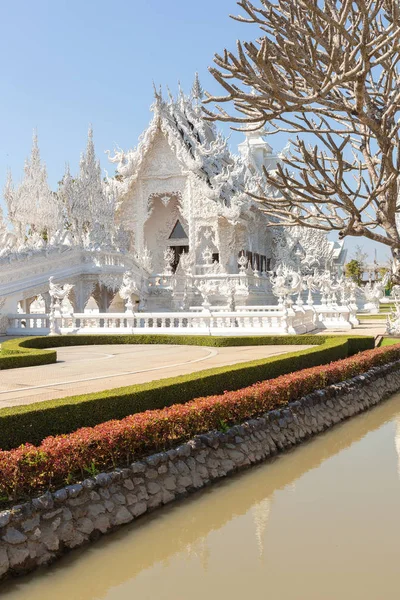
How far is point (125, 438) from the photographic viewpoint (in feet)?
19.4

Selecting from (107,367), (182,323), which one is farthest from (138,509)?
(182,323)

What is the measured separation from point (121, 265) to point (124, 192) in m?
6.18

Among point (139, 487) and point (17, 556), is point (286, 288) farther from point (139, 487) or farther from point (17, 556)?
point (17, 556)

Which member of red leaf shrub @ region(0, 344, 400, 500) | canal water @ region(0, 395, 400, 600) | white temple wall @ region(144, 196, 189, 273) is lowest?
canal water @ region(0, 395, 400, 600)

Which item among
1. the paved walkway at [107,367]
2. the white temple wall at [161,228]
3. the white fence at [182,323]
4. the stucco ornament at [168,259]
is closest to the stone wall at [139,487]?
the paved walkway at [107,367]

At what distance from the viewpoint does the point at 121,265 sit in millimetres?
24984

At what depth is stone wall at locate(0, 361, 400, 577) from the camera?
4.72 meters

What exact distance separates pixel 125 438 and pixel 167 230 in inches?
1043

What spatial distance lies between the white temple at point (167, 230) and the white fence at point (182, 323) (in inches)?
64.9

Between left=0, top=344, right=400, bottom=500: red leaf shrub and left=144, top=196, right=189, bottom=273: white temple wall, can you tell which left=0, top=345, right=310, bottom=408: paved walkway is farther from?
left=144, top=196, right=189, bottom=273: white temple wall

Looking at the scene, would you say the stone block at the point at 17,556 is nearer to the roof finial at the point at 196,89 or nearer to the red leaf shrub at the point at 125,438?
the red leaf shrub at the point at 125,438

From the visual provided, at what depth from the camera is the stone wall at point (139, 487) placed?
4.72 m

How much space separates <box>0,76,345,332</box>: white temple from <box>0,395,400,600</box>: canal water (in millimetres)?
14566

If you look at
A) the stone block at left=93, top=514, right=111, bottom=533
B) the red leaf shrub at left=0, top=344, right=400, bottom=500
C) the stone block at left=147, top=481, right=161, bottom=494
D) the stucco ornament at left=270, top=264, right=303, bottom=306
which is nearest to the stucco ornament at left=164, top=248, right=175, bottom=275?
the stucco ornament at left=270, top=264, right=303, bottom=306
